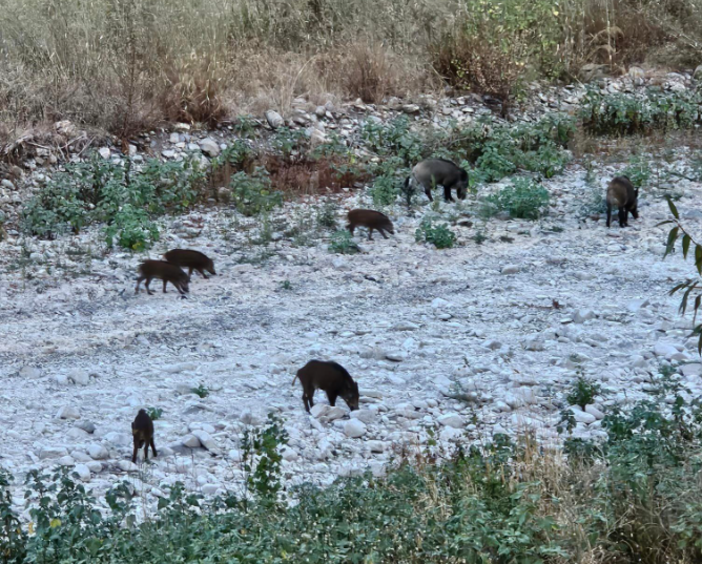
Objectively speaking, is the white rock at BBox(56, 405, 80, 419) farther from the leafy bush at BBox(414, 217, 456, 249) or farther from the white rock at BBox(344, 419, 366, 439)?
the leafy bush at BBox(414, 217, 456, 249)

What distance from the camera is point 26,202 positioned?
10.1 meters

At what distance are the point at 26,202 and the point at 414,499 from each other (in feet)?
22.7

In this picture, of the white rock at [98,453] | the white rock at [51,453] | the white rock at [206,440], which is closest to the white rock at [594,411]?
the white rock at [206,440]

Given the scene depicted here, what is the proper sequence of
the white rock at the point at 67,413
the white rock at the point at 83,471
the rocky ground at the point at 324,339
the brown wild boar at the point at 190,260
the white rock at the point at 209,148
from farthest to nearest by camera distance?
1. the white rock at the point at 209,148
2. the brown wild boar at the point at 190,260
3. the white rock at the point at 67,413
4. the rocky ground at the point at 324,339
5. the white rock at the point at 83,471

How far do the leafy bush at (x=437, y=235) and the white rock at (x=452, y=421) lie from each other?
11.7 ft

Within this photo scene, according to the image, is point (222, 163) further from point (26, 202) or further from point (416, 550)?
point (416, 550)

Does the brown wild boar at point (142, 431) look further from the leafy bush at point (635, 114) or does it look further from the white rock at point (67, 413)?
the leafy bush at point (635, 114)

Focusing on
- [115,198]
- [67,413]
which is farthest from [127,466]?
[115,198]

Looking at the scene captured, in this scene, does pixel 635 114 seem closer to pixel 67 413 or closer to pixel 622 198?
pixel 622 198

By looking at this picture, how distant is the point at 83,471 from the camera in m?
5.21

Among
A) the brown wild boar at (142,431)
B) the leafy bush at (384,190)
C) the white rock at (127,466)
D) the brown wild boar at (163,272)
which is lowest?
the white rock at (127,466)

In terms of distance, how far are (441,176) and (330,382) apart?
486cm

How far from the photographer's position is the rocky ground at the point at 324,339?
224 inches

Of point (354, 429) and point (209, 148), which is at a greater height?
point (209, 148)
